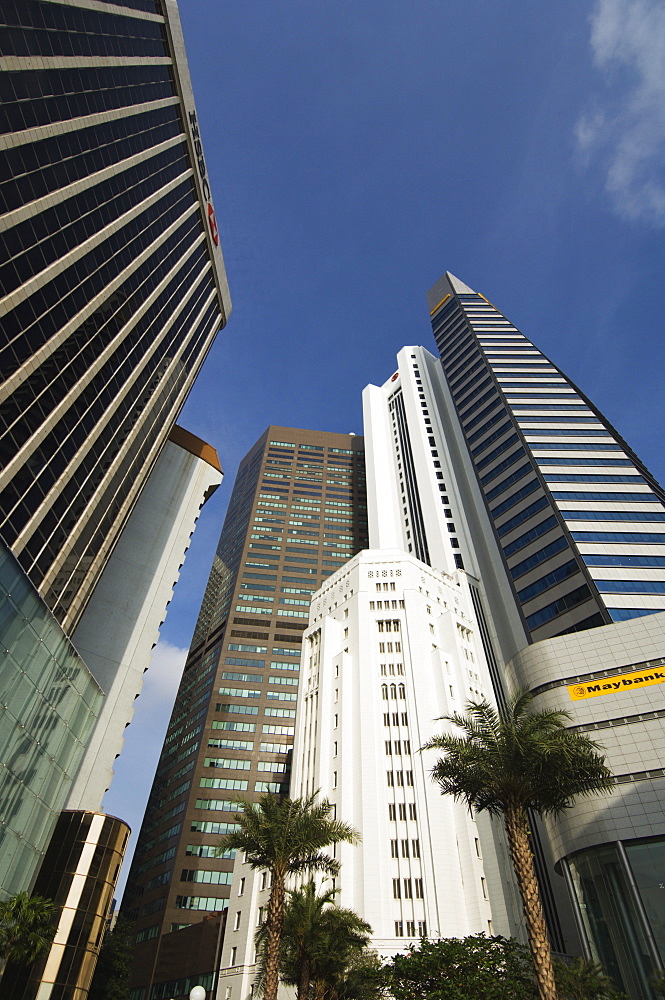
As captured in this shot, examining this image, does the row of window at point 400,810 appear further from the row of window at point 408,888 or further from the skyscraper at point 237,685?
the skyscraper at point 237,685

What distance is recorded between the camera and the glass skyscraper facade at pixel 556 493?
72375mm

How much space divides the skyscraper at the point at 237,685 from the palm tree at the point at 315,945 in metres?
40.9

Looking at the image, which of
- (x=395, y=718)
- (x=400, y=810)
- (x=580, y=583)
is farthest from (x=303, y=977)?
(x=580, y=583)

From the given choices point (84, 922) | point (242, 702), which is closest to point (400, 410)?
point (242, 702)

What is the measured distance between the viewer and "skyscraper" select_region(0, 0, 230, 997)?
3741 cm

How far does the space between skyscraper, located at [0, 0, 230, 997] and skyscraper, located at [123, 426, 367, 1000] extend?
118ft

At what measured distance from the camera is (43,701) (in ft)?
124

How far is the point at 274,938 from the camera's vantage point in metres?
27.2

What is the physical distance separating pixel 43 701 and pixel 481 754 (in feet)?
92.2

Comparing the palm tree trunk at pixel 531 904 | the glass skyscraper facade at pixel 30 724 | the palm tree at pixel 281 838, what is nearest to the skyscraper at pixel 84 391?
the glass skyscraper facade at pixel 30 724

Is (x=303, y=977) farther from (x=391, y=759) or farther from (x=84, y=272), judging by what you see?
(x=84, y=272)

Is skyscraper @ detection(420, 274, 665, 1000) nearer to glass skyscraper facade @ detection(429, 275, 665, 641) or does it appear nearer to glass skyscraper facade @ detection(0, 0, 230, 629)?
glass skyscraper facade @ detection(429, 275, 665, 641)

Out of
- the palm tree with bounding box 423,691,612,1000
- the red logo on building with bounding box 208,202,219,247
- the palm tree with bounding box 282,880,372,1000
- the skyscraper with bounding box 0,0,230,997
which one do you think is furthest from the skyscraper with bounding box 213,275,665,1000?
the red logo on building with bounding box 208,202,219,247

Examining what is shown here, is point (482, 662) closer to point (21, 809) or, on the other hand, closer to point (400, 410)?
point (21, 809)
